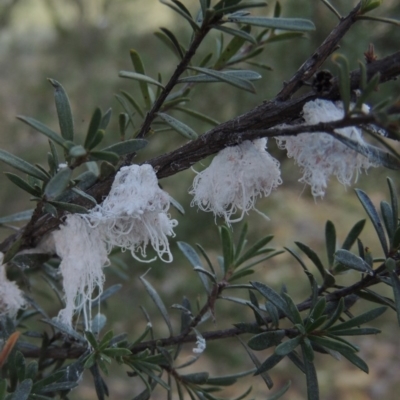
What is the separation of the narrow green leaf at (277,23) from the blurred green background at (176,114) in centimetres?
51

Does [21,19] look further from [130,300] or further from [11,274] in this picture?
[11,274]

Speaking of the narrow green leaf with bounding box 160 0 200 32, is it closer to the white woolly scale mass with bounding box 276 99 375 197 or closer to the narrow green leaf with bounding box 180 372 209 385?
the white woolly scale mass with bounding box 276 99 375 197

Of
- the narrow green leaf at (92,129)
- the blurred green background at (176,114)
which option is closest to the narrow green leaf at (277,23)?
the narrow green leaf at (92,129)

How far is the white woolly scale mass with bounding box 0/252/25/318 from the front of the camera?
452 mm

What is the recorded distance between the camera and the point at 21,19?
1.79 metres

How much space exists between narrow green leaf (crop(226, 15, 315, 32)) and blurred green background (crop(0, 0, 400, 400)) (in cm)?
51

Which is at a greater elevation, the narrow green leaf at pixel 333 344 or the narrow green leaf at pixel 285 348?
the narrow green leaf at pixel 333 344

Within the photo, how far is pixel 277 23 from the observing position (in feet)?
1.14

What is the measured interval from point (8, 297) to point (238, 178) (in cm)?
24

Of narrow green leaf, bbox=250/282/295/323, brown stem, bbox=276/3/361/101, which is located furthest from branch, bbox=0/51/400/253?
narrow green leaf, bbox=250/282/295/323

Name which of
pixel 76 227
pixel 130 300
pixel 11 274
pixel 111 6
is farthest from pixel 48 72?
pixel 76 227

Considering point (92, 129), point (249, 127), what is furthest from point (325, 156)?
point (92, 129)

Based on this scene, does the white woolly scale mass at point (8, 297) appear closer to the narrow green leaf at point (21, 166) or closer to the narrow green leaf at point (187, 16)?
the narrow green leaf at point (21, 166)

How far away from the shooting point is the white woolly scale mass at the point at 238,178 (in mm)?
368
